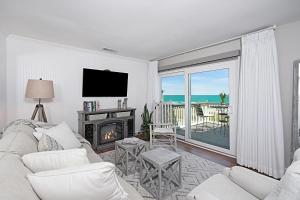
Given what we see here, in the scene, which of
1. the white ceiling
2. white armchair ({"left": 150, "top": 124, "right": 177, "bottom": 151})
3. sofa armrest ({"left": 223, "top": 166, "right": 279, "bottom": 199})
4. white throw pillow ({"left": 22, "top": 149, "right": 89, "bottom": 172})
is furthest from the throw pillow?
white armchair ({"left": 150, "top": 124, "right": 177, "bottom": 151})

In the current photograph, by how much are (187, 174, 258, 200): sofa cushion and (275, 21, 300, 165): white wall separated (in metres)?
1.63

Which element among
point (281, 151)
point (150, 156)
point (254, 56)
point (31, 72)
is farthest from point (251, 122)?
point (31, 72)

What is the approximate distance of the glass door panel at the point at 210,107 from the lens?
3434mm

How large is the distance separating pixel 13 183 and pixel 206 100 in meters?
4.18

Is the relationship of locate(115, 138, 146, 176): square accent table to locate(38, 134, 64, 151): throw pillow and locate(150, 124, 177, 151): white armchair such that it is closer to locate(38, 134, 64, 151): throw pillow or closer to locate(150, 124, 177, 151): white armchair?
locate(150, 124, 177, 151): white armchair

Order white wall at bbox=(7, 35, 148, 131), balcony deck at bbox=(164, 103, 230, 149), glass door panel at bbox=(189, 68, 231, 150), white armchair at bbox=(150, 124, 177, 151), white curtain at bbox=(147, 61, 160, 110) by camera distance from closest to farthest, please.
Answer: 1. white wall at bbox=(7, 35, 148, 131)
2. white armchair at bbox=(150, 124, 177, 151)
3. glass door panel at bbox=(189, 68, 231, 150)
4. balcony deck at bbox=(164, 103, 230, 149)
5. white curtain at bbox=(147, 61, 160, 110)

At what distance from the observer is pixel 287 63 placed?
233 cm

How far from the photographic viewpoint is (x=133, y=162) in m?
2.66

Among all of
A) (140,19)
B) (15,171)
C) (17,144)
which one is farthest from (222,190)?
(140,19)

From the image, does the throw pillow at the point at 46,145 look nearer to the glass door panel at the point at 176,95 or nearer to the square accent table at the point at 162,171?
the square accent table at the point at 162,171

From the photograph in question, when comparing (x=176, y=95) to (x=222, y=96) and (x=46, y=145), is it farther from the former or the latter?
(x=46, y=145)

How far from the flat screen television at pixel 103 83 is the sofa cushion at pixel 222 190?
3.04m

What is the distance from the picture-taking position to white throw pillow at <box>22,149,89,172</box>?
3.43ft

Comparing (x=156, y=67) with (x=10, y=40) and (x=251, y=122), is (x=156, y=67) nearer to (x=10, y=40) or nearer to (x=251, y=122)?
(x=251, y=122)
